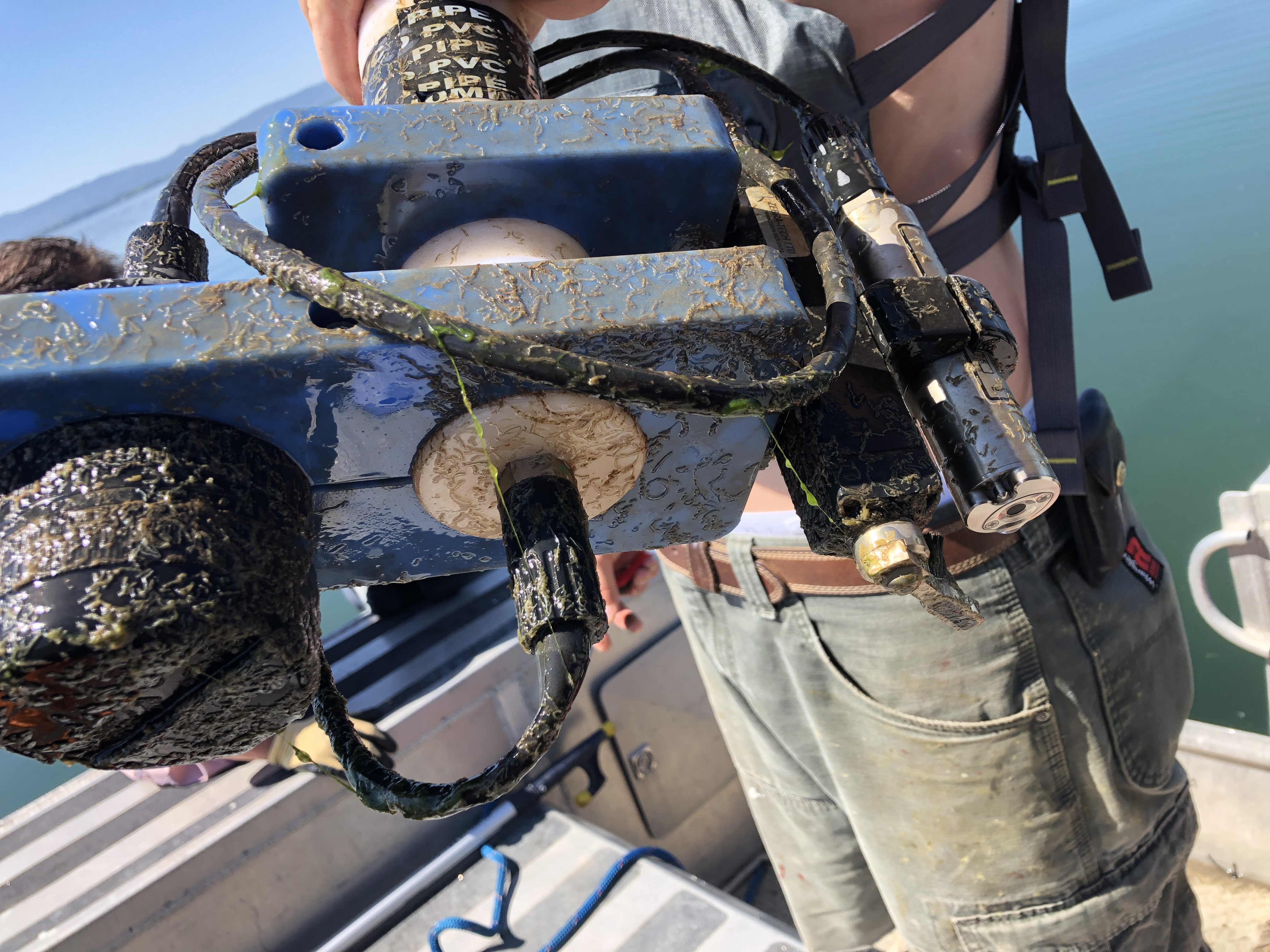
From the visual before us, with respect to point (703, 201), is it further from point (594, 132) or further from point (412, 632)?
point (412, 632)

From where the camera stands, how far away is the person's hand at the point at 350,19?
1.91 ft

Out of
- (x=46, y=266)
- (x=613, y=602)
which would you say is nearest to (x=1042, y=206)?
(x=613, y=602)

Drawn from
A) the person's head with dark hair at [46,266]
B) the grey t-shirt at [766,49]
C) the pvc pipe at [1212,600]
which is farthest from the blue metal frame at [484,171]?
the person's head with dark hair at [46,266]

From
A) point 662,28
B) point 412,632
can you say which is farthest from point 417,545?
point 412,632

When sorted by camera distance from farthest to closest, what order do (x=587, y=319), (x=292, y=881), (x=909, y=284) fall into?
(x=292, y=881)
(x=909, y=284)
(x=587, y=319)

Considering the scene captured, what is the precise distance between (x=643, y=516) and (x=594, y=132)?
0.23 metres

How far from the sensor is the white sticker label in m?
0.48

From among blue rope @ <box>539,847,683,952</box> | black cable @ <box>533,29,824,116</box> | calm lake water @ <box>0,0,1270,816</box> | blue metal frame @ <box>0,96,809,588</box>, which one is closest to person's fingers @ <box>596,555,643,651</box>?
blue rope @ <box>539,847,683,952</box>

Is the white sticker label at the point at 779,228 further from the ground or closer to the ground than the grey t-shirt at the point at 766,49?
closer to the ground

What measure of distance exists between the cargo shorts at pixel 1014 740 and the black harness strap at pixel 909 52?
0.52 m

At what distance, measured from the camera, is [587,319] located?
36 cm

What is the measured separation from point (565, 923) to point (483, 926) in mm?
170

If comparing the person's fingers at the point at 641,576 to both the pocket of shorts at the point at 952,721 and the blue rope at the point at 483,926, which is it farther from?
the pocket of shorts at the point at 952,721

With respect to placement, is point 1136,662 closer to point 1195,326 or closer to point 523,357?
point 523,357
